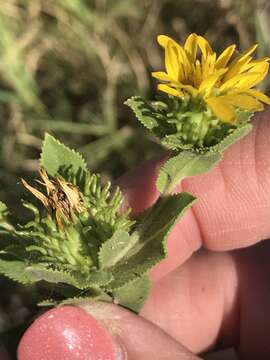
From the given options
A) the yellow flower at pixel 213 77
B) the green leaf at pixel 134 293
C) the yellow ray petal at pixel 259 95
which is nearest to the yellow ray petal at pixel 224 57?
the yellow flower at pixel 213 77

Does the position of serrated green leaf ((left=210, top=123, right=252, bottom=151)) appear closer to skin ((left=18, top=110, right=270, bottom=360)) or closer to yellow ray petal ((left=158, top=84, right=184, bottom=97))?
yellow ray petal ((left=158, top=84, right=184, bottom=97))

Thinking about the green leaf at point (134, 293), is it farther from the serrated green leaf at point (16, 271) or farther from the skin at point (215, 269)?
the serrated green leaf at point (16, 271)

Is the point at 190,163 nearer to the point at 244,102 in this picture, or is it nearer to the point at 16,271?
the point at 244,102

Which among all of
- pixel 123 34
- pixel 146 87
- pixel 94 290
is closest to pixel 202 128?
pixel 94 290

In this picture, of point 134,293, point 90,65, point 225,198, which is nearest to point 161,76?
point 134,293

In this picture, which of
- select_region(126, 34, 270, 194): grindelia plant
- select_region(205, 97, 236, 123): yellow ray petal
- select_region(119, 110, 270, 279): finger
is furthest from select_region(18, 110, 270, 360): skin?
select_region(205, 97, 236, 123): yellow ray petal
